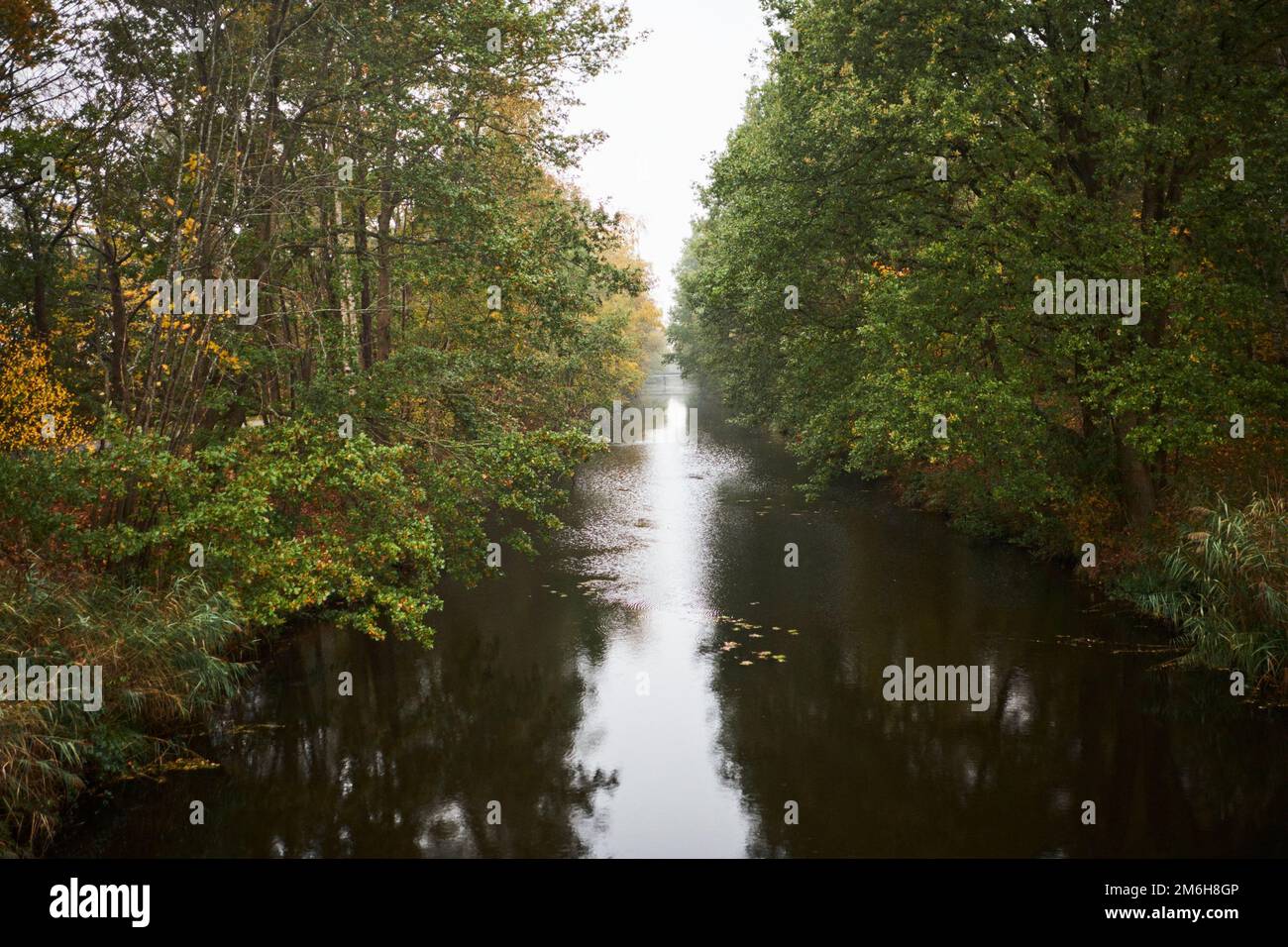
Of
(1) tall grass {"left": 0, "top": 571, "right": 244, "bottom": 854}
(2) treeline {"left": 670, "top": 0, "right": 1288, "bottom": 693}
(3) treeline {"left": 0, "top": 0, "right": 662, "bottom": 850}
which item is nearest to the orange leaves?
(3) treeline {"left": 0, "top": 0, "right": 662, "bottom": 850}

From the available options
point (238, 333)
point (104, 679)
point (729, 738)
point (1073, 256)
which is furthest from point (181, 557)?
point (1073, 256)

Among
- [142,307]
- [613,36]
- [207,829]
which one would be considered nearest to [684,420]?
[613,36]

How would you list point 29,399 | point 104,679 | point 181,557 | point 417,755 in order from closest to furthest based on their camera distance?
point 104,679 → point 417,755 → point 181,557 → point 29,399

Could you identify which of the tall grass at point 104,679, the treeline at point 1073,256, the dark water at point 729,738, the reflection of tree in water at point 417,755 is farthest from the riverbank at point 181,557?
the treeline at point 1073,256

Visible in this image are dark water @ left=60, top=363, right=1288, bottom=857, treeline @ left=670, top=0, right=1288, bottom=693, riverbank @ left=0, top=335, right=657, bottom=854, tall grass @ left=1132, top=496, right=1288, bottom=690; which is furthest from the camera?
treeline @ left=670, top=0, right=1288, bottom=693

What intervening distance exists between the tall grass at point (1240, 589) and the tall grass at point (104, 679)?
1357 cm

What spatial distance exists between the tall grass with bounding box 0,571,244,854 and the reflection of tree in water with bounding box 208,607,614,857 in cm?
109

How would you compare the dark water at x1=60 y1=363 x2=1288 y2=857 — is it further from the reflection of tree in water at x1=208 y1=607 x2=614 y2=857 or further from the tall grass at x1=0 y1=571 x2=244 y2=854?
the tall grass at x1=0 y1=571 x2=244 y2=854

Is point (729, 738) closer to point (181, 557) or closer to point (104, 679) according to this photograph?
point (104, 679)

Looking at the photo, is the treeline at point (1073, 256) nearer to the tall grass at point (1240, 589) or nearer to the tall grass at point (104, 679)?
the tall grass at point (1240, 589)

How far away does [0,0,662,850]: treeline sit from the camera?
1095 cm

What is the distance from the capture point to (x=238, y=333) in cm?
1413

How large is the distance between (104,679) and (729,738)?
7.35 metres

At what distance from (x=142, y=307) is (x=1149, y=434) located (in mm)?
16227
